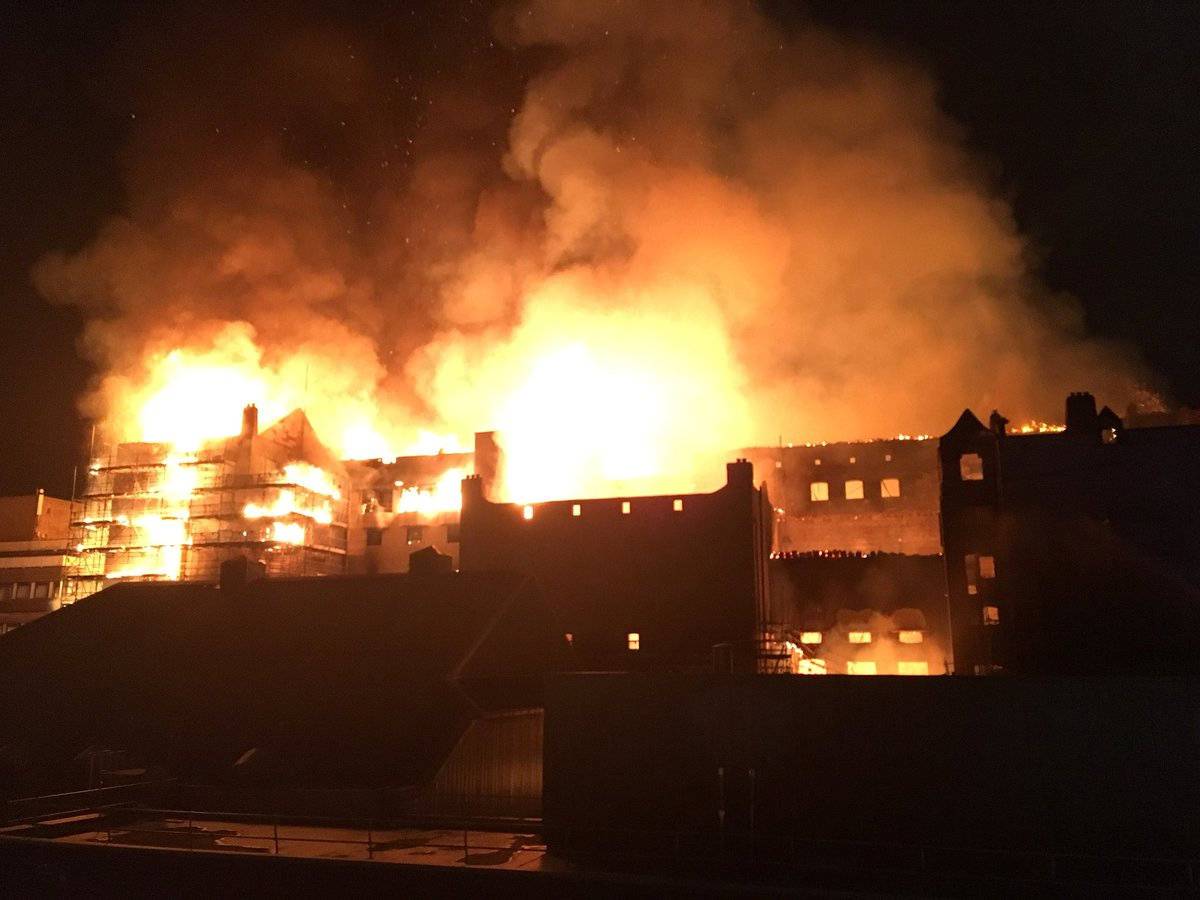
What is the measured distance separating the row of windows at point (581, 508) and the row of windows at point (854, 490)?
56.2ft

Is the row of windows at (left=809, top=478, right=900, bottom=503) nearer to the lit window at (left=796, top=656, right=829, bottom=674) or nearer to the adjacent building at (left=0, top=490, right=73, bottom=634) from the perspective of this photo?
the lit window at (left=796, top=656, right=829, bottom=674)

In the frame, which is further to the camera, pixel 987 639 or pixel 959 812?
pixel 987 639

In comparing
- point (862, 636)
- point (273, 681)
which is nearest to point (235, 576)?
point (273, 681)

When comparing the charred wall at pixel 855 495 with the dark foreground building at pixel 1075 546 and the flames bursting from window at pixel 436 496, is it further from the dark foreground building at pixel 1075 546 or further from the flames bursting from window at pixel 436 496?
the flames bursting from window at pixel 436 496

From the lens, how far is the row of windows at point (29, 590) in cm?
6538

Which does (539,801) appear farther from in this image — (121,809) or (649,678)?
(121,809)

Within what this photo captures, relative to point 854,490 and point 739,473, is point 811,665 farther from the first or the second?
point 854,490

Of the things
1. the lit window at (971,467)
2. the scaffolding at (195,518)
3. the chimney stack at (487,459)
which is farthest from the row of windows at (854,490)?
the scaffolding at (195,518)

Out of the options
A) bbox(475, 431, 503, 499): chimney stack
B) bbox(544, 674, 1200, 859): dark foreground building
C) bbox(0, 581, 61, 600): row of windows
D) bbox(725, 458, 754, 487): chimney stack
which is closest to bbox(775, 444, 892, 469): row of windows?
bbox(725, 458, 754, 487): chimney stack

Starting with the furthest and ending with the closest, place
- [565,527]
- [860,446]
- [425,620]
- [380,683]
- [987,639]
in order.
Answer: [860,446]
[565,527]
[987,639]
[425,620]
[380,683]

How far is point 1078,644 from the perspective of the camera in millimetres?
36688

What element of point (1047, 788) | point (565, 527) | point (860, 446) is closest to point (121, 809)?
point (1047, 788)

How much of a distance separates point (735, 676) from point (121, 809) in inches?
621

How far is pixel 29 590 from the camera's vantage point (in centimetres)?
6656
